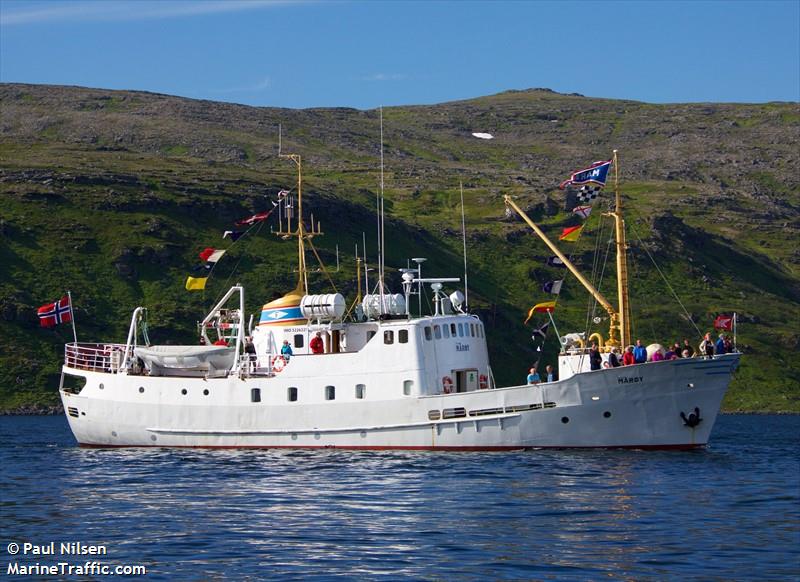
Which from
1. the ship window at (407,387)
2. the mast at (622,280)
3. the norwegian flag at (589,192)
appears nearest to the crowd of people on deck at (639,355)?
the mast at (622,280)

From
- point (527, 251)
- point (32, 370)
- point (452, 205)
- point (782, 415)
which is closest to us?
point (32, 370)

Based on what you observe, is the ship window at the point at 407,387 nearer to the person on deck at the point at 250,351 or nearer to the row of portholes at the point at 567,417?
the row of portholes at the point at 567,417

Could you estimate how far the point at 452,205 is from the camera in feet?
622

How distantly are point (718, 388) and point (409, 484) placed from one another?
15630 mm

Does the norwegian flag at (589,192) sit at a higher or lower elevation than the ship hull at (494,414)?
higher

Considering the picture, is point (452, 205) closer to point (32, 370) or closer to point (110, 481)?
point (32, 370)

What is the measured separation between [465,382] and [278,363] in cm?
843

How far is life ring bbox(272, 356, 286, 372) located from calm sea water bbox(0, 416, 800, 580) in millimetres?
3750

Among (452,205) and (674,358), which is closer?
(674,358)

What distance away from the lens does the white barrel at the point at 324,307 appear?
5366 centimetres

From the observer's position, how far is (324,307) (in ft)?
176

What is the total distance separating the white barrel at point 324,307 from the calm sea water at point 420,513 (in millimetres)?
6287

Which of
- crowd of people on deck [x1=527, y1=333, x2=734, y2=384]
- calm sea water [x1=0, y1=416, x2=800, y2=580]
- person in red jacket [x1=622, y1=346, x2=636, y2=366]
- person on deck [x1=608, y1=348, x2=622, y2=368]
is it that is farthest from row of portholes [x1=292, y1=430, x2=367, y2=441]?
person in red jacket [x1=622, y1=346, x2=636, y2=366]

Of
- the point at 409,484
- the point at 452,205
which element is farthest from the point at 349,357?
the point at 452,205
